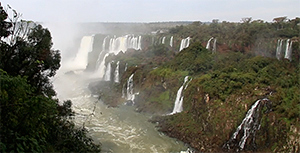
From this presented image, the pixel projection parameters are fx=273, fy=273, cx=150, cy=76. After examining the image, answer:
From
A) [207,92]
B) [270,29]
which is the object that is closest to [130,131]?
[207,92]

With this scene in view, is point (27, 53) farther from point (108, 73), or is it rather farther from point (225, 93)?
point (108, 73)

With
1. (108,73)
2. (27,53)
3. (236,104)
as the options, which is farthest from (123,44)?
(27,53)

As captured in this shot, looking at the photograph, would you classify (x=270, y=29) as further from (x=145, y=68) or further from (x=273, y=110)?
(x=273, y=110)

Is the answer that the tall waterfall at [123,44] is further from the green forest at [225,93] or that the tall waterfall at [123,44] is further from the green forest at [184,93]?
the green forest at [225,93]

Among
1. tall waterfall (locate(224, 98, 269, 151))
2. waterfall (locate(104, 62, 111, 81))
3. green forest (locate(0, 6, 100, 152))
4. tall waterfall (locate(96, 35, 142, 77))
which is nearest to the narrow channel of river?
tall waterfall (locate(224, 98, 269, 151))

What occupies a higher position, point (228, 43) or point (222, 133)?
point (228, 43)

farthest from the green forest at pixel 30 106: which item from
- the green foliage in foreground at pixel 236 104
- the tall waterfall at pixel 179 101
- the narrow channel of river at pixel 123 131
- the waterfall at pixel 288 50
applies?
the waterfall at pixel 288 50
